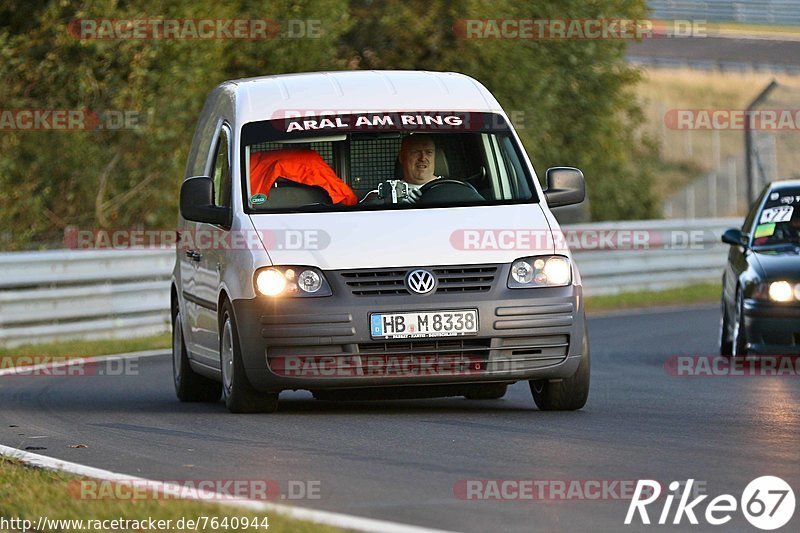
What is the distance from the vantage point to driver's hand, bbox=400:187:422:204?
11211 mm

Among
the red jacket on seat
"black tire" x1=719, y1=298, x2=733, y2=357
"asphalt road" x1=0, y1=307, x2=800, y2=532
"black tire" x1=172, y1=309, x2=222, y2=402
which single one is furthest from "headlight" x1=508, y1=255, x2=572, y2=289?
"black tire" x1=719, y1=298, x2=733, y2=357

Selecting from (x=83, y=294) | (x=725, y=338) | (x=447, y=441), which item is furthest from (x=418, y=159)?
(x=83, y=294)

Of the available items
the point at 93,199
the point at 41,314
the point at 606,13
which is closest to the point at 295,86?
the point at 41,314

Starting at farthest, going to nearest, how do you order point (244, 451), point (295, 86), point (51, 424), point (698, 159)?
point (698, 159), point (295, 86), point (51, 424), point (244, 451)

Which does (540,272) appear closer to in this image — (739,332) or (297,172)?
(297,172)

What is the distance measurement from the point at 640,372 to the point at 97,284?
298 inches

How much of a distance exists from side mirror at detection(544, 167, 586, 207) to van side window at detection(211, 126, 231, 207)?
196 centimetres

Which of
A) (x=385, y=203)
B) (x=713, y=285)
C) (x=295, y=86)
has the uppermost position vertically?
(x=295, y=86)

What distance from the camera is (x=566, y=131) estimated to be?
34.2 m

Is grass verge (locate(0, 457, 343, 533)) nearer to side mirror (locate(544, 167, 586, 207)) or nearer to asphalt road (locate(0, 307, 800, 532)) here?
asphalt road (locate(0, 307, 800, 532))

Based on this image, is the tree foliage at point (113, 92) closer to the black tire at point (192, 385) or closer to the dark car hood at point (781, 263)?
the black tire at point (192, 385)

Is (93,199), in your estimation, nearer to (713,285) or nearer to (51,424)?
(713,285)

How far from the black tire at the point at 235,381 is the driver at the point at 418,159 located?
4.72ft

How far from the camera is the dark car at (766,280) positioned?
14422 mm
